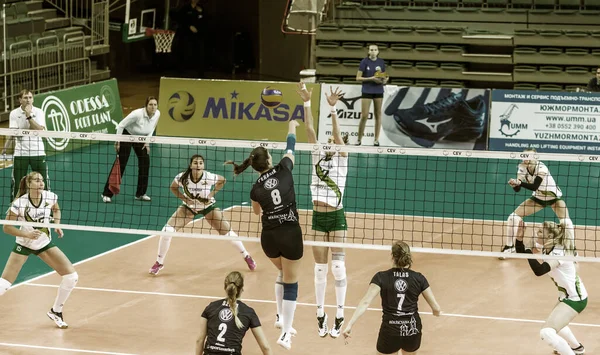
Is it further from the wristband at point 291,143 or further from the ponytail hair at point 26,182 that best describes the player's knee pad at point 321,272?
the ponytail hair at point 26,182

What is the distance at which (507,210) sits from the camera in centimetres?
1744

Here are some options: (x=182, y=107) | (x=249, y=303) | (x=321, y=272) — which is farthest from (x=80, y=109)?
(x=321, y=272)

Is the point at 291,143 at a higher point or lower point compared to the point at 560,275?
higher

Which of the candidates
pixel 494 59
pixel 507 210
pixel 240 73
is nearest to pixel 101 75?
pixel 240 73

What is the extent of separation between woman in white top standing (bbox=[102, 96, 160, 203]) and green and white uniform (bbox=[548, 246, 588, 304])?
8206 millimetres

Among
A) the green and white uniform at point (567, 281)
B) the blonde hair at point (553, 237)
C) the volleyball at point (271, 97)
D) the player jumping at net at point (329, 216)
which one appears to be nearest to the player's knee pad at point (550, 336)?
the green and white uniform at point (567, 281)

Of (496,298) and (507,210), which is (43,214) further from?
(507,210)

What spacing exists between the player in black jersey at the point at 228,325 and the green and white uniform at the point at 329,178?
241cm

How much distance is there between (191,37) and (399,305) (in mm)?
26922

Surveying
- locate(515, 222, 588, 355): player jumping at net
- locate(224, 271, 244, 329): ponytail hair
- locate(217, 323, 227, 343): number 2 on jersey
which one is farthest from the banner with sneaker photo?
locate(217, 323, 227, 343): number 2 on jersey

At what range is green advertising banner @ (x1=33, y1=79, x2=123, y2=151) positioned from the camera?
20734 mm

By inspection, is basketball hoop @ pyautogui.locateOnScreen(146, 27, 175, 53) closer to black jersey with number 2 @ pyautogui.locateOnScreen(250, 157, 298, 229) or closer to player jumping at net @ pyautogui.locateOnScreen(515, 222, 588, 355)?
black jersey with number 2 @ pyautogui.locateOnScreen(250, 157, 298, 229)

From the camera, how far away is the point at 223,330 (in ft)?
27.3

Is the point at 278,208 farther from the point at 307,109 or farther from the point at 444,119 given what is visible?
the point at 444,119
